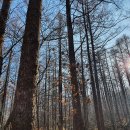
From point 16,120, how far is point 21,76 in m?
0.83

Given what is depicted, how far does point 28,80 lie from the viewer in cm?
396

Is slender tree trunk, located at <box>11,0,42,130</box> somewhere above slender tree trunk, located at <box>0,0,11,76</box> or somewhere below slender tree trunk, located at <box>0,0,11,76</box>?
below

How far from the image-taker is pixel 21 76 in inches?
157

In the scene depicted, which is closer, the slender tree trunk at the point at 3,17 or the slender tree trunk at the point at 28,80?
the slender tree trunk at the point at 28,80

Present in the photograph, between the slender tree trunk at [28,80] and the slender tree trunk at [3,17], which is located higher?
the slender tree trunk at [3,17]

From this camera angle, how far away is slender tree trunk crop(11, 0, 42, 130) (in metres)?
3.64

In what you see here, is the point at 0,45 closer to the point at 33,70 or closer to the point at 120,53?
the point at 33,70

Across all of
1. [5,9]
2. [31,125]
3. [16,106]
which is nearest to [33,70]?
[16,106]

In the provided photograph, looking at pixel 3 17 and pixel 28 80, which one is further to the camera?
pixel 3 17

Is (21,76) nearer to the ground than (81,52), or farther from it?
nearer to the ground

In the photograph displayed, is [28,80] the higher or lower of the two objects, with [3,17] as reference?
lower

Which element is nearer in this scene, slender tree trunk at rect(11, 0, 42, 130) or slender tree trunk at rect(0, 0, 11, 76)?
slender tree trunk at rect(11, 0, 42, 130)

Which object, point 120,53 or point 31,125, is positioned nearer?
point 31,125

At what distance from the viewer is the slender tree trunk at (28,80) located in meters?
3.64
